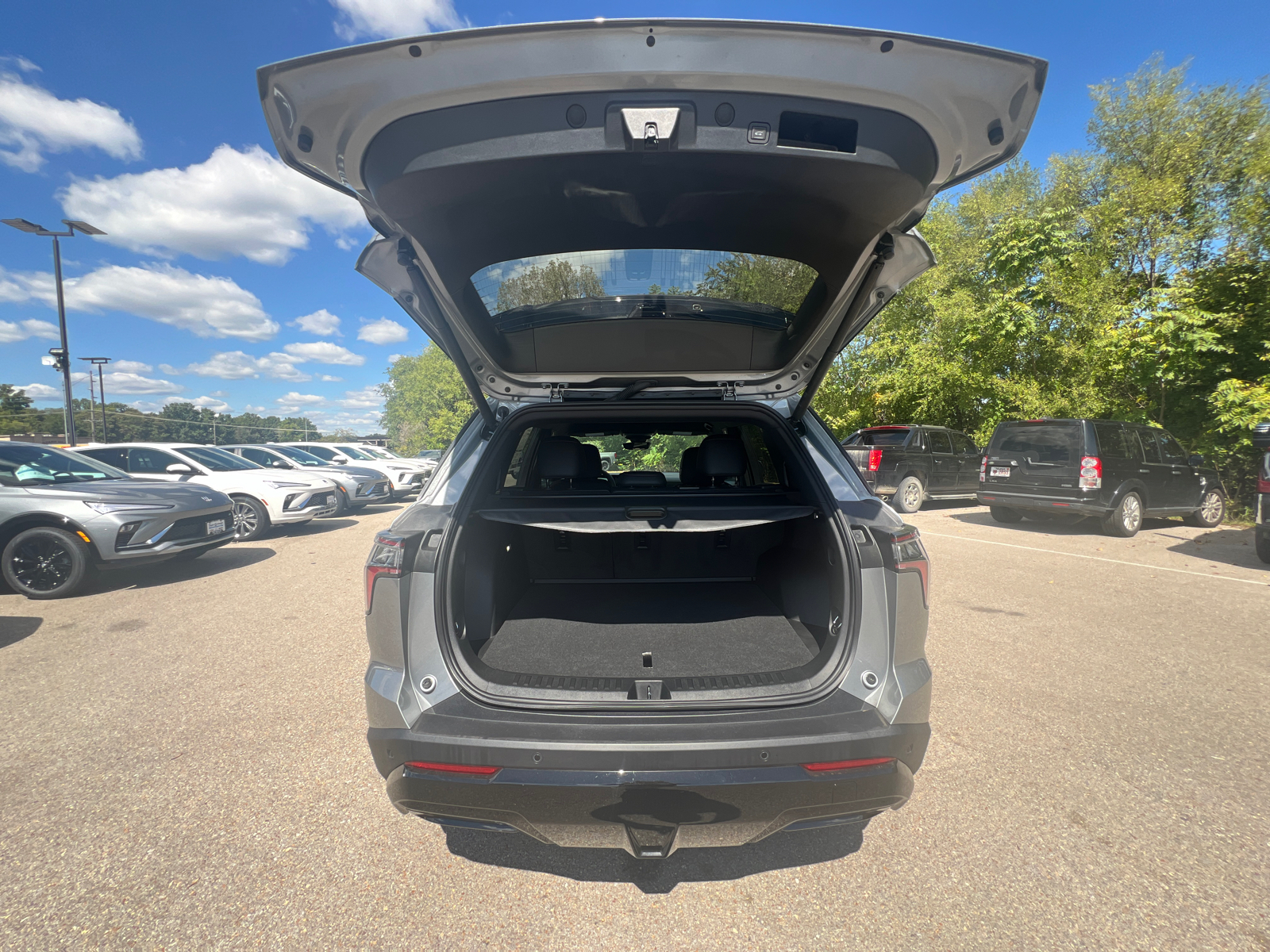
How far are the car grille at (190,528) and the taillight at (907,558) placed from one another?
23.3ft

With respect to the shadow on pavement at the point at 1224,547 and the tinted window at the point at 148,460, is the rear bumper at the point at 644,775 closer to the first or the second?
the shadow on pavement at the point at 1224,547

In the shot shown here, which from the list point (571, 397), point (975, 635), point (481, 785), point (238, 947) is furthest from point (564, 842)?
point (975, 635)

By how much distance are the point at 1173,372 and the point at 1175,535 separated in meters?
4.11

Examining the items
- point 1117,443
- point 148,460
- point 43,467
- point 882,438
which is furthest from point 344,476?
point 1117,443

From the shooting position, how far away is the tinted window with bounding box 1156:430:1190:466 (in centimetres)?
959

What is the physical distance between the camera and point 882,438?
12.4 meters

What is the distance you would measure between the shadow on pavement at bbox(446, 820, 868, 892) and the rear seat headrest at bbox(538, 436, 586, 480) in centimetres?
167

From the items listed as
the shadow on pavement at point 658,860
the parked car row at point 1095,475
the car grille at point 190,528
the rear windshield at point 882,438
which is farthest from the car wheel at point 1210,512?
the car grille at point 190,528

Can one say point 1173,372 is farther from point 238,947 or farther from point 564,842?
point 238,947

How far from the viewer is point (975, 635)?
4.43m

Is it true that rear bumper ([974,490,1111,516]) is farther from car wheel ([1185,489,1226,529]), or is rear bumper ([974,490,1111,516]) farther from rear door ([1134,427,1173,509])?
car wheel ([1185,489,1226,529])

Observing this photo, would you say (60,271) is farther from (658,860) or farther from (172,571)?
(658,860)

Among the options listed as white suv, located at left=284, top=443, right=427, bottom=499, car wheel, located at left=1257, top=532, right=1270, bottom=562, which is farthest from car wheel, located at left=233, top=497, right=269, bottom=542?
car wheel, located at left=1257, top=532, right=1270, bottom=562

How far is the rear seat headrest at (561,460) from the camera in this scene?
10.3 feet
